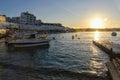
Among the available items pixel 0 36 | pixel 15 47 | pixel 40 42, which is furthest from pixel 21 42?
pixel 0 36

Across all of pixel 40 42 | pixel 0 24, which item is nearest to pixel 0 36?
pixel 0 24

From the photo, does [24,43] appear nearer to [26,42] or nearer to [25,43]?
[25,43]

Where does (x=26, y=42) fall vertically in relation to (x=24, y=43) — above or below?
above

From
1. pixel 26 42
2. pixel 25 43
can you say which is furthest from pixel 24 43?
pixel 26 42

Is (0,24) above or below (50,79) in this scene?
above

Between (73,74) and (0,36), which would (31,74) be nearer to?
(73,74)

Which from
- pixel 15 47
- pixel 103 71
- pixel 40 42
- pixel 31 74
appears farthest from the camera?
pixel 40 42

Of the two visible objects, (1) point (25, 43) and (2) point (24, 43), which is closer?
(2) point (24, 43)

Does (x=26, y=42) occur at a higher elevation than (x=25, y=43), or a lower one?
higher

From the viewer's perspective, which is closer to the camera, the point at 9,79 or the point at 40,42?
the point at 9,79

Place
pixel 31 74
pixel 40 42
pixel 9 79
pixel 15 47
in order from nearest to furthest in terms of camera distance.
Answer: pixel 9 79 < pixel 31 74 < pixel 15 47 < pixel 40 42

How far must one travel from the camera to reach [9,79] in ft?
64.6

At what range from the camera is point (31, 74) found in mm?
21688

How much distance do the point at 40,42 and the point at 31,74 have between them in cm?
3318
